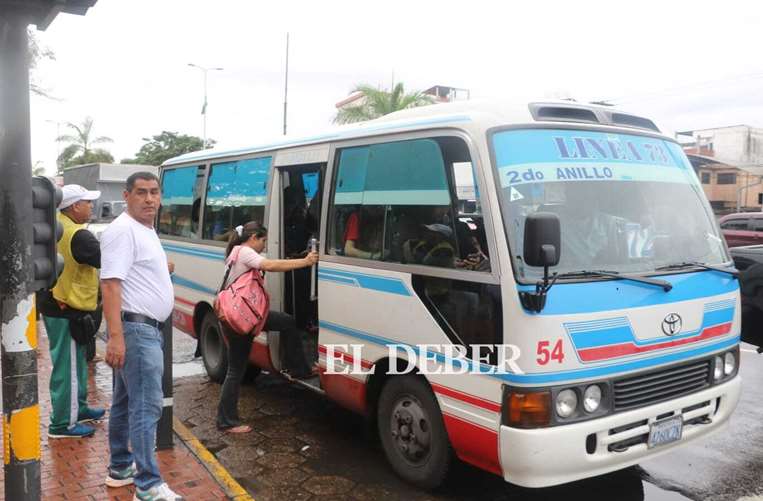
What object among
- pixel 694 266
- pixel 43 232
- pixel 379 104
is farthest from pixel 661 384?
pixel 379 104

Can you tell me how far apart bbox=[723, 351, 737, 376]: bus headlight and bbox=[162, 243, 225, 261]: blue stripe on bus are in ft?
14.8

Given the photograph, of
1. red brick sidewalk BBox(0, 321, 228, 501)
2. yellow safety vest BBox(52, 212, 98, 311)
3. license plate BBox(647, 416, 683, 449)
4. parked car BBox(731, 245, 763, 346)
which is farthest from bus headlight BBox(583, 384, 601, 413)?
parked car BBox(731, 245, 763, 346)

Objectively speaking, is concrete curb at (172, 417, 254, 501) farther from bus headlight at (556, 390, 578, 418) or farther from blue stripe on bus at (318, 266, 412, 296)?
bus headlight at (556, 390, 578, 418)

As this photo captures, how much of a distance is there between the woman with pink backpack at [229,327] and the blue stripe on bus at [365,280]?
0.16 meters

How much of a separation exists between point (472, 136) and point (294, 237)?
9.35 feet

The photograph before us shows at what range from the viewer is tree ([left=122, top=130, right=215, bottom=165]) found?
61062 mm

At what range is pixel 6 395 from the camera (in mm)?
3180

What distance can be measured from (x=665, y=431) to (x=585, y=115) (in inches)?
78.4

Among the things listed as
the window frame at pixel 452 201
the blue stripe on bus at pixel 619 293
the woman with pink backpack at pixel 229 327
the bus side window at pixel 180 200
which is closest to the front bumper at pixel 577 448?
the blue stripe on bus at pixel 619 293

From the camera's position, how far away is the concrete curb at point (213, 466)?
4.17 m

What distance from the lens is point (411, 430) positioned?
14.4ft

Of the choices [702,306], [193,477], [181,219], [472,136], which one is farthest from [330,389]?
[181,219]

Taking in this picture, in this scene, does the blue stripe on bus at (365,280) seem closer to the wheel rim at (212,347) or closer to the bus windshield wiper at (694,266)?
the bus windshield wiper at (694,266)

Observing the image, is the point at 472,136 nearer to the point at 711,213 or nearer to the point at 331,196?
the point at 331,196
